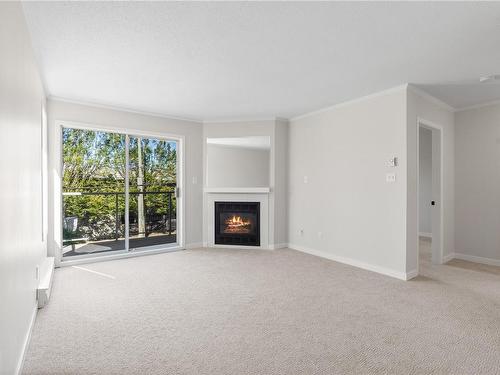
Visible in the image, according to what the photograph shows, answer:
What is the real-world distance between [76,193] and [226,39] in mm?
3552

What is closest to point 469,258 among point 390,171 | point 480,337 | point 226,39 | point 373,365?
point 390,171

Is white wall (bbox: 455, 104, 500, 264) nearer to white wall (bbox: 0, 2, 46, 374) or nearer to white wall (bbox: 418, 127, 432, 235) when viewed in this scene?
white wall (bbox: 418, 127, 432, 235)

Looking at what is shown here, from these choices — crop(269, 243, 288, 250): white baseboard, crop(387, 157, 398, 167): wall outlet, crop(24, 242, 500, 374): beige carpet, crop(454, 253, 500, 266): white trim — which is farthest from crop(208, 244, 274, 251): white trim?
crop(454, 253, 500, 266): white trim

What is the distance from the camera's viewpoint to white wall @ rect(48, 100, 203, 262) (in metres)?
4.19

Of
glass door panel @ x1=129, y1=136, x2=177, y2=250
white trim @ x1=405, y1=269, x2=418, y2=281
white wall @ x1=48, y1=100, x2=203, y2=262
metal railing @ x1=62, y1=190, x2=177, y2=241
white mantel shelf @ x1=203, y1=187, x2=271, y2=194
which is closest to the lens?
white trim @ x1=405, y1=269, x2=418, y2=281

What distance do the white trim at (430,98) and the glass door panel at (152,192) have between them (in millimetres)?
3948

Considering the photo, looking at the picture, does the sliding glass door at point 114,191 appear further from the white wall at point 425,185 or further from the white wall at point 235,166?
the white wall at point 425,185

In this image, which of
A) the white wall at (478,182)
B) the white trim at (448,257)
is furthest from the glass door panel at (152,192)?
the white wall at (478,182)

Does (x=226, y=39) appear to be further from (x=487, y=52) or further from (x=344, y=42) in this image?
(x=487, y=52)

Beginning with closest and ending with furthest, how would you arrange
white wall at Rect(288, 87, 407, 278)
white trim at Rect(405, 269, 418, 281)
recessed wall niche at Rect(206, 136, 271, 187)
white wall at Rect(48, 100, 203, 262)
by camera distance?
white trim at Rect(405, 269, 418, 281), white wall at Rect(288, 87, 407, 278), white wall at Rect(48, 100, 203, 262), recessed wall niche at Rect(206, 136, 271, 187)

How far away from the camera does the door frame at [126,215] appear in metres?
4.22

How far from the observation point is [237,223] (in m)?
5.61

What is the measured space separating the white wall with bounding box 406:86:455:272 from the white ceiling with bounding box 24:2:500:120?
8.6 inches

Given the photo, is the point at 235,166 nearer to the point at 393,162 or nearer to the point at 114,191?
the point at 114,191
